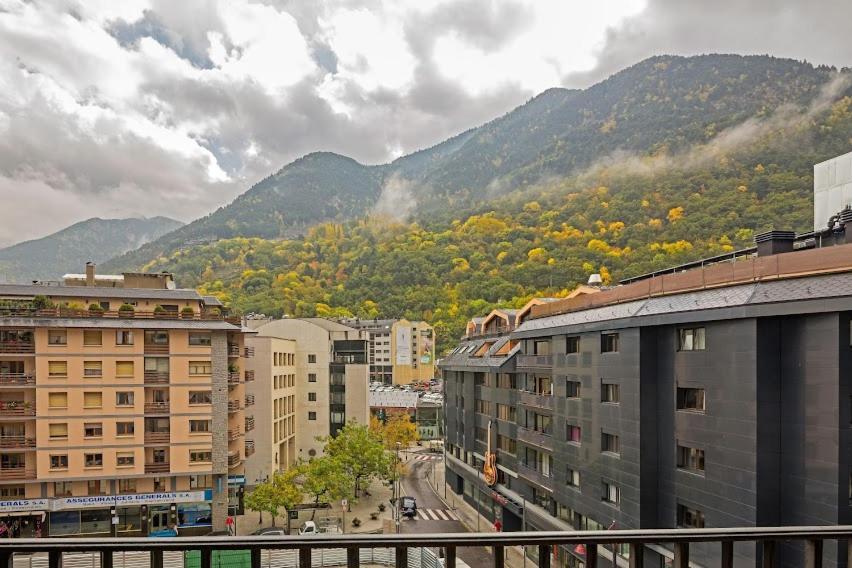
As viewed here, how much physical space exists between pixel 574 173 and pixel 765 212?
95490 millimetres

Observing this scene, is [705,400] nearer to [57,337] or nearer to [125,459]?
[125,459]

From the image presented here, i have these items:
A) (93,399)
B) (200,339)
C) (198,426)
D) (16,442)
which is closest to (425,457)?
(198,426)

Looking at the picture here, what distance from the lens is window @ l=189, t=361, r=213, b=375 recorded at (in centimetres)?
3481

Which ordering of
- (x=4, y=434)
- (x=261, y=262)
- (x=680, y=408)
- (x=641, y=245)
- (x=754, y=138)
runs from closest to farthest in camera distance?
(x=680, y=408)
(x=4, y=434)
(x=641, y=245)
(x=754, y=138)
(x=261, y=262)

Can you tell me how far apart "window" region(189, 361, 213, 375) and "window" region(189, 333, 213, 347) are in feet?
3.65

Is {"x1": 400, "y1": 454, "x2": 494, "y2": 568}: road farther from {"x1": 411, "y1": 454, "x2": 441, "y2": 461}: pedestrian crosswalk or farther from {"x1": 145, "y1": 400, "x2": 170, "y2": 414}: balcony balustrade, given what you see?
{"x1": 145, "y1": 400, "x2": 170, "y2": 414}: balcony balustrade

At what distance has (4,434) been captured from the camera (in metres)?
32.0

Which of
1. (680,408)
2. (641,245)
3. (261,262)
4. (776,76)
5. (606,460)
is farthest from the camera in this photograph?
(776,76)

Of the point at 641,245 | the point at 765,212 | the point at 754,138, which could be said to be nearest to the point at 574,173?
the point at 754,138

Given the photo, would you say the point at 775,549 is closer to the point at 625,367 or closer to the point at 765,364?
the point at 765,364

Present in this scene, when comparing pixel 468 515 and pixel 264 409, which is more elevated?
pixel 264 409

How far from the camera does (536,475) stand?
99.4ft

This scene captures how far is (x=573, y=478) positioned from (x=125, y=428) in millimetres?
25394

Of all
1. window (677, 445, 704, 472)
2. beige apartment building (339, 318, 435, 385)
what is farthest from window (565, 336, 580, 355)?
beige apartment building (339, 318, 435, 385)
